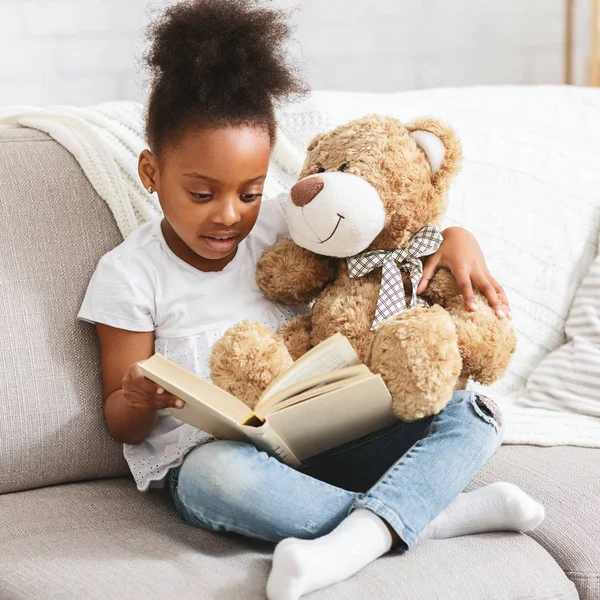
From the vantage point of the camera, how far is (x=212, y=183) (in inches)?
49.9

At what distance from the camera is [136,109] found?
1663 mm

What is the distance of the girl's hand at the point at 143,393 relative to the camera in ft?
3.70

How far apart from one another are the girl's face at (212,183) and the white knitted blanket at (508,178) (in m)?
0.18

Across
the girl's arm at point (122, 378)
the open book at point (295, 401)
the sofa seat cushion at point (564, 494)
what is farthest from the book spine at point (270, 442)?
the sofa seat cushion at point (564, 494)

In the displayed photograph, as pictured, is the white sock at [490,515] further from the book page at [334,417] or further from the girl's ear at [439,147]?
the girl's ear at [439,147]

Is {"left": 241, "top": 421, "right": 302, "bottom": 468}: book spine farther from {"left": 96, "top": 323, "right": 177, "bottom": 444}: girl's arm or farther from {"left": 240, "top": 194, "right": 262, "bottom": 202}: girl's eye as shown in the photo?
{"left": 240, "top": 194, "right": 262, "bottom": 202}: girl's eye

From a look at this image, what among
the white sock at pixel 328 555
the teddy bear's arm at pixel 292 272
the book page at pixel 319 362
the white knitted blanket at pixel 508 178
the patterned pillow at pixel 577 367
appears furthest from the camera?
the patterned pillow at pixel 577 367

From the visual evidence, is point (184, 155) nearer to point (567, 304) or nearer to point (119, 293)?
point (119, 293)

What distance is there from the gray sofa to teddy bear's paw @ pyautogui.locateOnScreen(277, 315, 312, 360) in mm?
288

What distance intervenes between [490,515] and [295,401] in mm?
333

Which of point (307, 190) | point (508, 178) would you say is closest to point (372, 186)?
point (307, 190)

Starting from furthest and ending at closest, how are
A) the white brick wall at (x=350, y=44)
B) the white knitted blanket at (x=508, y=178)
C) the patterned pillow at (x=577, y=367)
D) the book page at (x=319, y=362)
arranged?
the white brick wall at (x=350, y=44), the patterned pillow at (x=577, y=367), the white knitted blanket at (x=508, y=178), the book page at (x=319, y=362)

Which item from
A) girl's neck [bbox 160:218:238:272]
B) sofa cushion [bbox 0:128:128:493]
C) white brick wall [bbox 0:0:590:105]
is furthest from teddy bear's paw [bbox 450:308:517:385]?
white brick wall [bbox 0:0:590:105]

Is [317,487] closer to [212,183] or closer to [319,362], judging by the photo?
[319,362]
